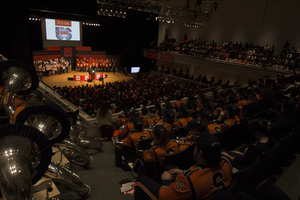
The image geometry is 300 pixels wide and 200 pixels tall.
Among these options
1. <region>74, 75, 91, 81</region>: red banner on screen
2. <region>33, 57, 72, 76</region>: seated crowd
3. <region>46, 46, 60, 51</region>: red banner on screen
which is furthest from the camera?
<region>46, 46, 60, 51</region>: red banner on screen

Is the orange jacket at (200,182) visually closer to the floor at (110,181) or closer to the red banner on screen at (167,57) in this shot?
the floor at (110,181)

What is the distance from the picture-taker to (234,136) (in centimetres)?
385

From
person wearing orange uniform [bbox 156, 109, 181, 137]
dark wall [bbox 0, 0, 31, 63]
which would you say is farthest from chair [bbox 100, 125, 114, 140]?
dark wall [bbox 0, 0, 31, 63]

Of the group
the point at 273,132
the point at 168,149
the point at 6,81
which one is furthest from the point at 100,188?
the point at 273,132

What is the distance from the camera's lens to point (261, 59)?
1445cm

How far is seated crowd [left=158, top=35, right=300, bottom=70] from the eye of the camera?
526 inches

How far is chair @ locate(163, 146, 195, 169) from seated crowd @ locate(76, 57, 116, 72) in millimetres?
19150

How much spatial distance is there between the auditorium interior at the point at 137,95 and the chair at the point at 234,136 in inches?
1.0

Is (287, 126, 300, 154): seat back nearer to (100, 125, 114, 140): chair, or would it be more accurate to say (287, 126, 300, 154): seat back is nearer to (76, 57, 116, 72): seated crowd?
(100, 125, 114, 140): chair

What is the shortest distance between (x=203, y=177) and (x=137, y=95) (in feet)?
28.3

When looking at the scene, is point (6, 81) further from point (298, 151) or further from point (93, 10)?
point (93, 10)

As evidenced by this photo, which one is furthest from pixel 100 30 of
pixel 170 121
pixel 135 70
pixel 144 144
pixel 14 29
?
pixel 144 144

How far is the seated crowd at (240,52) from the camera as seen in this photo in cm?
1337

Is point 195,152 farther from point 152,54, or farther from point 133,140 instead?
point 152,54
